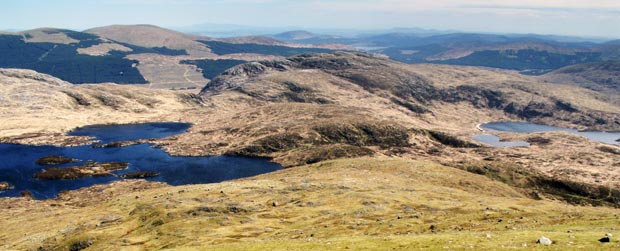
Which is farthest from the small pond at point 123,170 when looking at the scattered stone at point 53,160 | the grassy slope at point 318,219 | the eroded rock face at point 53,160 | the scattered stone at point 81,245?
the scattered stone at point 81,245

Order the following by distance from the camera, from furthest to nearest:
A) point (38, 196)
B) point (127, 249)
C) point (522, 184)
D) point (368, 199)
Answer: point (522, 184), point (38, 196), point (368, 199), point (127, 249)

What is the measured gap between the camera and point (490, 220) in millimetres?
69375

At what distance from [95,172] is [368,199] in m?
110

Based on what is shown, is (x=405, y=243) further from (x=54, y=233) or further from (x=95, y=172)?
(x=95, y=172)

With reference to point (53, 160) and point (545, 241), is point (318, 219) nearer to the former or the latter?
point (545, 241)

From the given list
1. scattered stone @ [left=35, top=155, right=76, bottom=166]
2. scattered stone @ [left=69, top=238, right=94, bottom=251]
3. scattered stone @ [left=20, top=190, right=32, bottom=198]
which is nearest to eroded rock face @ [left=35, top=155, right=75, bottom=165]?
scattered stone @ [left=35, top=155, right=76, bottom=166]

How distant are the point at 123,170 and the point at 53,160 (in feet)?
103

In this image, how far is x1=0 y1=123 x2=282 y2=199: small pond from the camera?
140 m

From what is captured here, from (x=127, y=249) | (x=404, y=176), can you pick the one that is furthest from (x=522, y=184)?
(x=127, y=249)

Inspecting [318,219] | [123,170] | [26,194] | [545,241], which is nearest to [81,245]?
[318,219]

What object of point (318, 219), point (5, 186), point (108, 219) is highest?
point (318, 219)

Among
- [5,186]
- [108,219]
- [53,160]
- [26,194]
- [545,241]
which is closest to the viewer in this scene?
[545,241]

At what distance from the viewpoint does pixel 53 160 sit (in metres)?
164

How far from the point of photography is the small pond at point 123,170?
13988 cm
